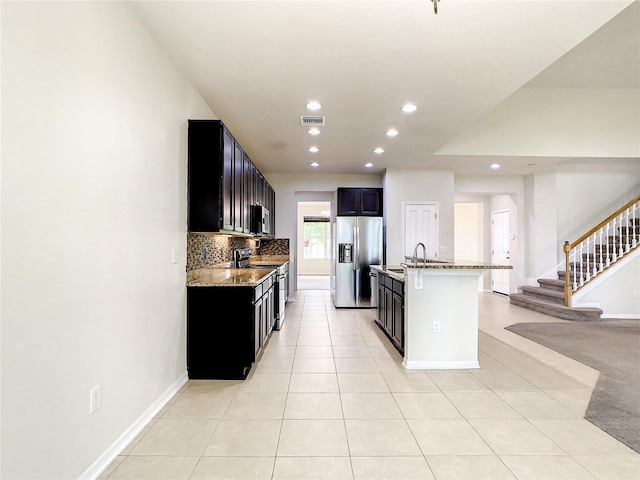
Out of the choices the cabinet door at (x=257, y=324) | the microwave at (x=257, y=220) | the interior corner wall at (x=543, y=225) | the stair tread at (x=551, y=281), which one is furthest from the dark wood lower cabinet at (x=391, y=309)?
the interior corner wall at (x=543, y=225)

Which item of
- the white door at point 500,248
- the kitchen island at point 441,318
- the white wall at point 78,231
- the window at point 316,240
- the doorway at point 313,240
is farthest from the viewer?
the window at point 316,240

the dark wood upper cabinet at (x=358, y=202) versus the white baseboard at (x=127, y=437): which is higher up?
the dark wood upper cabinet at (x=358, y=202)

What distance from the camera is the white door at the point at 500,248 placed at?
8.35 meters

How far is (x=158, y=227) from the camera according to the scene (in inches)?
99.5

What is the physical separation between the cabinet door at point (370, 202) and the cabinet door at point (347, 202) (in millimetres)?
122

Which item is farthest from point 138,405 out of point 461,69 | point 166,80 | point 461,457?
point 461,69

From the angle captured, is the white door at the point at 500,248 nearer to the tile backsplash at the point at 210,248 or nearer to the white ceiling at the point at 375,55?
the white ceiling at the point at 375,55

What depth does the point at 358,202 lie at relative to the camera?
6938 mm

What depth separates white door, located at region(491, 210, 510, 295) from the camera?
27.4ft

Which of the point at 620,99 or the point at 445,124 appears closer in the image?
the point at 445,124

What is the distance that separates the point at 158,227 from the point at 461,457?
2.47m

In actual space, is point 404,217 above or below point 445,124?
below

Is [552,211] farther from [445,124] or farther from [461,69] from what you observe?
[461,69]

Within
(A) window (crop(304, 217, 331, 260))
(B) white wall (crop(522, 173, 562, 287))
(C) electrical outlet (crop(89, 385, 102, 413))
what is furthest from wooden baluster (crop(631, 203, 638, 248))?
(A) window (crop(304, 217, 331, 260))
